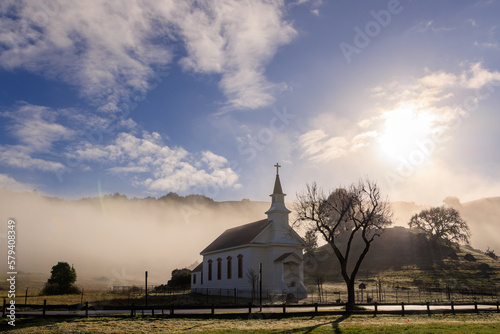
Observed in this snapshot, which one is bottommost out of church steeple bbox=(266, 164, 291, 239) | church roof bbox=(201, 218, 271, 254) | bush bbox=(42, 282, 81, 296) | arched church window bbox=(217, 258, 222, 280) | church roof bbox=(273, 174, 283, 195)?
bush bbox=(42, 282, 81, 296)

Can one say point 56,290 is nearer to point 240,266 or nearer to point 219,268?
Result: point 219,268

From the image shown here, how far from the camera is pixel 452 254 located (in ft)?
280

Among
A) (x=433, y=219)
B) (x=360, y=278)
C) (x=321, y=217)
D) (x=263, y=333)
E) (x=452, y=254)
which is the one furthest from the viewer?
(x=433, y=219)

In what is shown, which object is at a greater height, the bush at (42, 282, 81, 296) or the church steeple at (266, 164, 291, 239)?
the church steeple at (266, 164, 291, 239)

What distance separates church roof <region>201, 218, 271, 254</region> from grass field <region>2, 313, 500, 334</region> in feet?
81.6

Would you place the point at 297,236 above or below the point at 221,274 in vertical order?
above

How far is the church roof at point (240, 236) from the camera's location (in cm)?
4953

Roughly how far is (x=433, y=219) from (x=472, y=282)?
3424 centimetres

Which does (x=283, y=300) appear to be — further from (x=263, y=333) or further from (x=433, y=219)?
(x=433, y=219)

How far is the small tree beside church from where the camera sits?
53656 millimetres

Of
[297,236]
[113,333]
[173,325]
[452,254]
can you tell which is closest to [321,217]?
[297,236]

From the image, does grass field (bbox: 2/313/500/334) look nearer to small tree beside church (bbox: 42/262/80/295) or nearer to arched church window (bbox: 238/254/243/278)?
arched church window (bbox: 238/254/243/278)

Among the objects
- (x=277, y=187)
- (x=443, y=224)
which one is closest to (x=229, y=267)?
(x=277, y=187)

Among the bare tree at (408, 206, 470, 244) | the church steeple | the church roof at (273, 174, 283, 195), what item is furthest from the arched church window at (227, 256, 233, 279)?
the bare tree at (408, 206, 470, 244)
